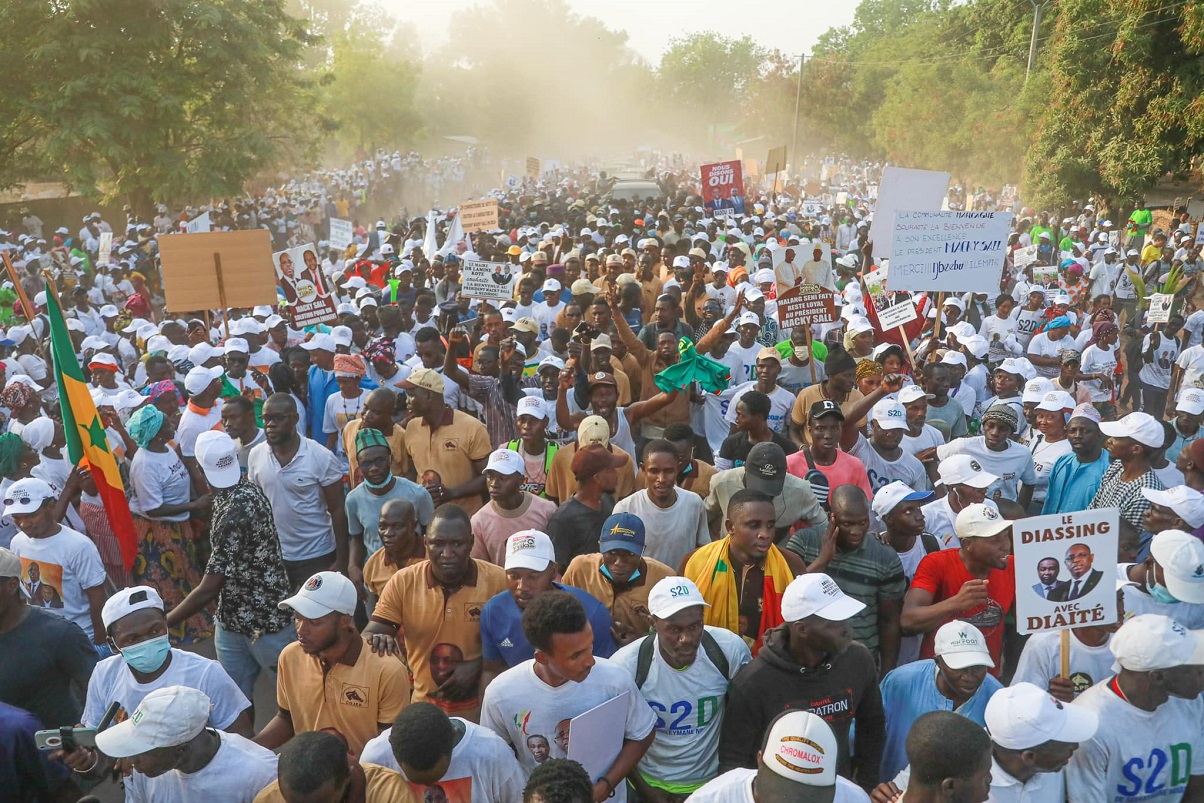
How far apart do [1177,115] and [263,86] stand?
25.8m

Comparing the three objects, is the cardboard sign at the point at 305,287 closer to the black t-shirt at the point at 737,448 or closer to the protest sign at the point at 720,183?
the black t-shirt at the point at 737,448

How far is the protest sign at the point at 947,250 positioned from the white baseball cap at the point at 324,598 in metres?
6.44

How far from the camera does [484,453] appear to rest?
646cm

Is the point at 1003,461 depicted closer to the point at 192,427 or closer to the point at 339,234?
the point at 192,427

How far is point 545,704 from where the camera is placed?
11.9 feet

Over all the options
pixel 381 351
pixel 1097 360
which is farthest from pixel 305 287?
pixel 1097 360

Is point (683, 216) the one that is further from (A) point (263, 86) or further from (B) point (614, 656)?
(B) point (614, 656)

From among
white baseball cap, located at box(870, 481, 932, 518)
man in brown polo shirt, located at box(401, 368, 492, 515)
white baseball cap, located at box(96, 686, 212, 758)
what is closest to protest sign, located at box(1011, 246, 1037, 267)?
man in brown polo shirt, located at box(401, 368, 492, 515)

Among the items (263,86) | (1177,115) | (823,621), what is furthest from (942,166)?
(823,621)

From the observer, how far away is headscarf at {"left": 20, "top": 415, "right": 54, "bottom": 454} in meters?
6.86

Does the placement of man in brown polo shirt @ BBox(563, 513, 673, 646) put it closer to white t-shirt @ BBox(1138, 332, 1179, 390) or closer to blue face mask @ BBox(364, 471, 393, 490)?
blue face mask @ BBox(364, 471, 393, 490)

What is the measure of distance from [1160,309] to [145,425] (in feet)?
34.4

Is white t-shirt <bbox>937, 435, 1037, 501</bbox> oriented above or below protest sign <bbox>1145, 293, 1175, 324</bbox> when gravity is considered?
below

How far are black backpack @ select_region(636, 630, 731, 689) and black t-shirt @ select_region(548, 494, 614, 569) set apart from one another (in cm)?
135
